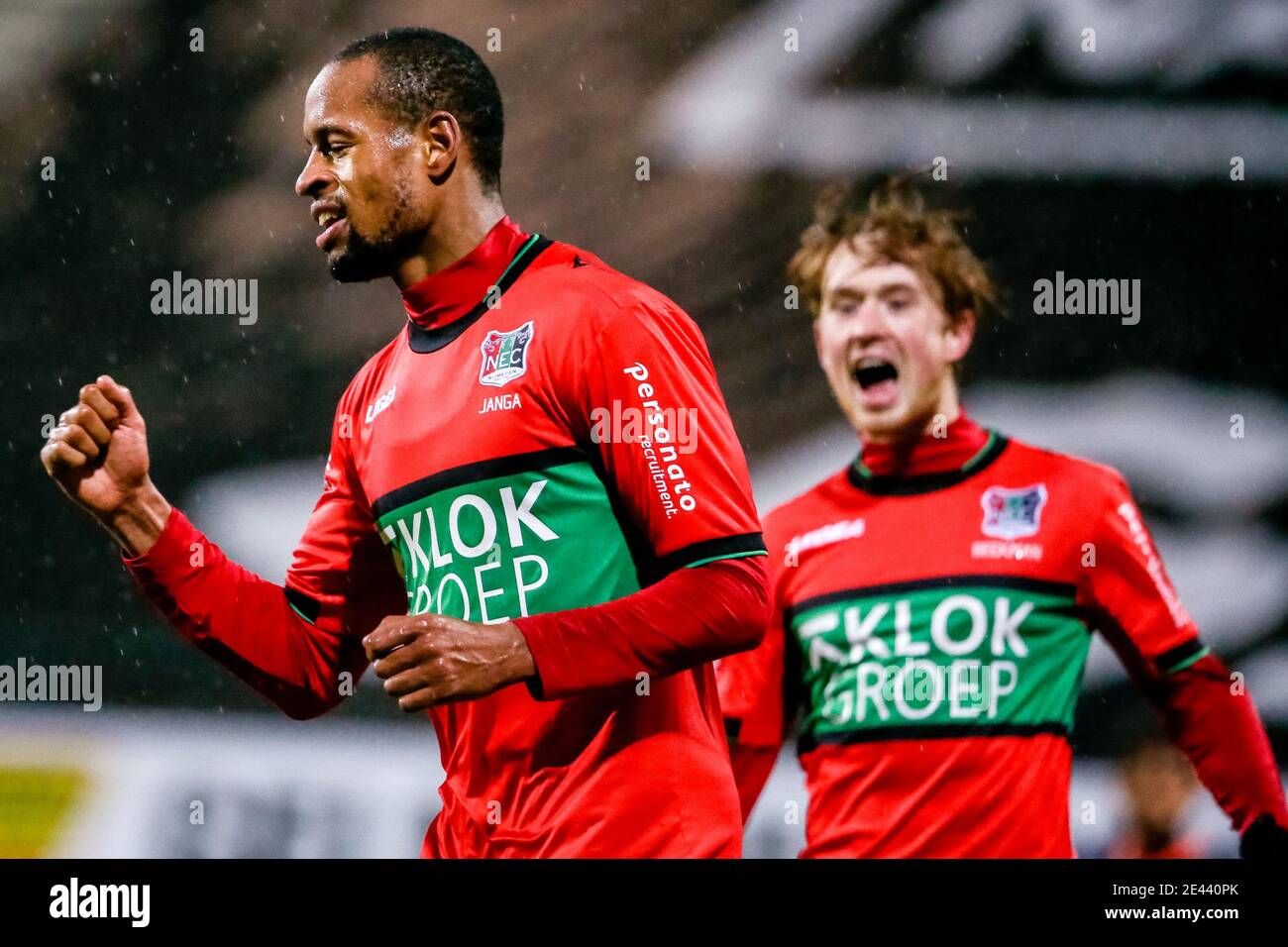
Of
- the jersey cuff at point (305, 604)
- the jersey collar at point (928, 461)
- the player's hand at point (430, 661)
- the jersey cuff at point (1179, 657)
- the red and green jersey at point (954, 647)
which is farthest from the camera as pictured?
the jersey collar at point (928, 461)

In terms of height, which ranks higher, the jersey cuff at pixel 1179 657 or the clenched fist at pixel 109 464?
the clenched fist at pixel 109 464

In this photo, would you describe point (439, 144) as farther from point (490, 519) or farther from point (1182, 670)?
point (1182, 670)

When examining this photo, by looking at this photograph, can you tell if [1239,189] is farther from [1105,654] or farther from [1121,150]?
[1105,654]

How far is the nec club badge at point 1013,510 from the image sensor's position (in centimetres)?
298

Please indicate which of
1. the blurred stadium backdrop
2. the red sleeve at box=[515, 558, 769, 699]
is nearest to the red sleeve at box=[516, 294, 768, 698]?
the red sleeve at box=[515, 558, 769, 699]

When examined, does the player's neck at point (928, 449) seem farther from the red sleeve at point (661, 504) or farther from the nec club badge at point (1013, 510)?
the red sleeve at point (661, 504)

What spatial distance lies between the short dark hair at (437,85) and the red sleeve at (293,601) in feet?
1.75

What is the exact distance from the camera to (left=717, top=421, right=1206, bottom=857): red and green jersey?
283 cm

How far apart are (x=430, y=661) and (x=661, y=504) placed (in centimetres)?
38

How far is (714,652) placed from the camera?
190 cm

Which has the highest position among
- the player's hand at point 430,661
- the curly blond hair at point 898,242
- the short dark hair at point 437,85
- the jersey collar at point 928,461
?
the short dark hair at point 437,85

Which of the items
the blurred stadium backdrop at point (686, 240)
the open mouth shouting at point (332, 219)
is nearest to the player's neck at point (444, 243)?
the open mouth shouting at point (332, 219)

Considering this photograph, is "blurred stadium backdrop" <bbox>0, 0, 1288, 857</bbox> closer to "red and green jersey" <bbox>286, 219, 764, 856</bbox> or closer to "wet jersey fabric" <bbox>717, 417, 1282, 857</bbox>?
"wet jersey fabric" <bbox>717, 417, 1282, 857</bbox>

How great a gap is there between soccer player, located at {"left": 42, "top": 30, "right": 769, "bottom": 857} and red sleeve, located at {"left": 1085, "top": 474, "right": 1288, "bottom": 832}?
3.91 ft
